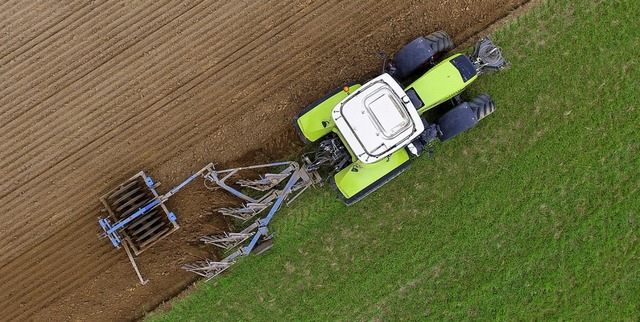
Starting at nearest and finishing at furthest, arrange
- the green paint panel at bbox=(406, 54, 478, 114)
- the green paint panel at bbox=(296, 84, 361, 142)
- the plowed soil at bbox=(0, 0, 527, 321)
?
the green paint panel at bbox=(406, 54, 478, 114), the green paint panel at bbox=(296, 84, 361, 142), the plowed soil at bbox=(0, 0, 527, 321)

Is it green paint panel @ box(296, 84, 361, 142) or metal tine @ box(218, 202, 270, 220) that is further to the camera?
metal tine @ box(218, 202, 270, 220)

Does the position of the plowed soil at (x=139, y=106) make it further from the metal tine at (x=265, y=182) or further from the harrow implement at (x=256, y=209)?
the metal tine at (x=265, y=182)

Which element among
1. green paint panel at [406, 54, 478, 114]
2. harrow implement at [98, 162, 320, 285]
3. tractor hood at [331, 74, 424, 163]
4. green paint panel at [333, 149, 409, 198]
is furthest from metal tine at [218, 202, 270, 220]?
green paint panel at [406, 54, 478, 114]

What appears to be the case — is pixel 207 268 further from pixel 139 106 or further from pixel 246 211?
pixel 139 106

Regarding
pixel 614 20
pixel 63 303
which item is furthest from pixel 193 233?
pixel 614 20

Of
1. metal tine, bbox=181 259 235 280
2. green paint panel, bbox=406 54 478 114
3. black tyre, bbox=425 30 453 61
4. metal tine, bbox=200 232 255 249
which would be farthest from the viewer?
metal tine, bbox=181 259 235 280

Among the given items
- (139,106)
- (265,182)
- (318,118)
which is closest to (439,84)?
(318,118)

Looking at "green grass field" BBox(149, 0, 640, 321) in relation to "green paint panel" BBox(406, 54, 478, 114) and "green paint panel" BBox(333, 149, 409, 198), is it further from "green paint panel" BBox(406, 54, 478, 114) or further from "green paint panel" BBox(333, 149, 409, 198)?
"green paint panel" BBox(406, 54, 478, 114)

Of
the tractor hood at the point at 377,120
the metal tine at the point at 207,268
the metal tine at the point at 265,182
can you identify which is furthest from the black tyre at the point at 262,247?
the tractor hood at the point at 377,120
